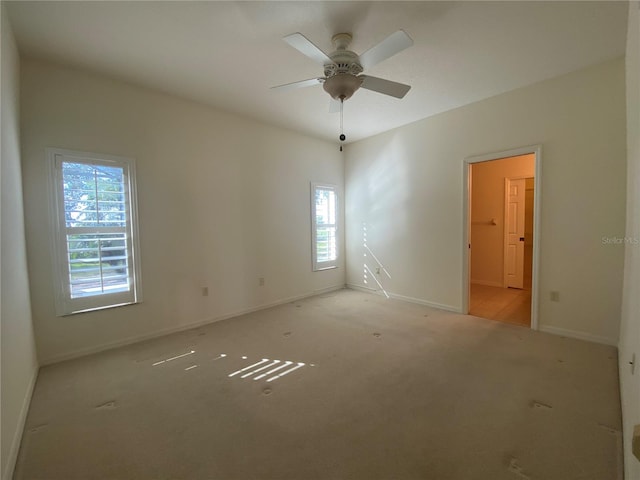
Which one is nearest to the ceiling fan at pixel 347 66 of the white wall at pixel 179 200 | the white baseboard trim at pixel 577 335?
the white wall at pixel 179 200

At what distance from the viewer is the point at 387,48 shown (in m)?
1.88

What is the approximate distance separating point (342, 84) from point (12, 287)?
2708mm

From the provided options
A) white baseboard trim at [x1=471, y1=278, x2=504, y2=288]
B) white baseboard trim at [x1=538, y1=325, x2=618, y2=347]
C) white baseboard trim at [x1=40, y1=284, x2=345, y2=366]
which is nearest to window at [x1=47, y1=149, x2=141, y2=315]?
white baseboard trim at [x1=40, y1=284, x2=345, y2=366]

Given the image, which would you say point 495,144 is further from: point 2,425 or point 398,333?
point 2,425

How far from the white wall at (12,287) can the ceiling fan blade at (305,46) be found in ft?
6.14

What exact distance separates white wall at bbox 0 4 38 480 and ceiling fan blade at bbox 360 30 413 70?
242cm

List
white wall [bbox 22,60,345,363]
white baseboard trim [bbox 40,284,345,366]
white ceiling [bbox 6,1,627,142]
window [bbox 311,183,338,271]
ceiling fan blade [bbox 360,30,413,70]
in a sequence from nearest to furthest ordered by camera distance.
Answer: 1. ceiling fan blade [bbox 360,30,413,70]
2. white ceiling [bbox 6,1,627,142]
3. white wall [bbox 22,60,345,363]
4. white baseboard trim [bbox 40,284,345,366]
5. window [bbox 311,183,338,271]

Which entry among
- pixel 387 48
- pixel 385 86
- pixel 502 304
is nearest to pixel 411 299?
pixel 502 304

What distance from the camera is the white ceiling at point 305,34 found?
1.93 metres

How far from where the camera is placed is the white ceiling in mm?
1926

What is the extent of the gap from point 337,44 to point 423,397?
112 inches

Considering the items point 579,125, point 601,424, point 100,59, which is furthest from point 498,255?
point 100,59

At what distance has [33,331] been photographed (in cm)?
241

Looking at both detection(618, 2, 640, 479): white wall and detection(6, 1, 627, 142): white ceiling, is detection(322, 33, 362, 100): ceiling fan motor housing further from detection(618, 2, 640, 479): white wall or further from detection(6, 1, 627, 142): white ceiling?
detection(618, 2, 640, 479): white wall
